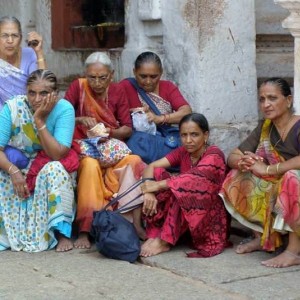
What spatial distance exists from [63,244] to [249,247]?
1.22 meters

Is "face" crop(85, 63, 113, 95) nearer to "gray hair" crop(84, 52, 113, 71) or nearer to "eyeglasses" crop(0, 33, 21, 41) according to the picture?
"gray hair" crop(84, 52, 113, 71)

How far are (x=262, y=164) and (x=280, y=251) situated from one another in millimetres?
561

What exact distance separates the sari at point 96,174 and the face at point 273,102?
1061 millimetres

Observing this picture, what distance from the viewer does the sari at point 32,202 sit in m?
6.45

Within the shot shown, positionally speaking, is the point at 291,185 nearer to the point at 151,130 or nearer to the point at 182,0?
the point at 151,130

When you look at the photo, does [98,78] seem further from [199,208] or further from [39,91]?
[199,208]

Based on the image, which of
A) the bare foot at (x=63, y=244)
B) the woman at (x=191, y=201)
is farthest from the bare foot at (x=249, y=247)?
the bare foot at (x=63, y=244)

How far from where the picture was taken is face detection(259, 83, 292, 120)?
6082 mm

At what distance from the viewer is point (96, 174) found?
6598 millimetres

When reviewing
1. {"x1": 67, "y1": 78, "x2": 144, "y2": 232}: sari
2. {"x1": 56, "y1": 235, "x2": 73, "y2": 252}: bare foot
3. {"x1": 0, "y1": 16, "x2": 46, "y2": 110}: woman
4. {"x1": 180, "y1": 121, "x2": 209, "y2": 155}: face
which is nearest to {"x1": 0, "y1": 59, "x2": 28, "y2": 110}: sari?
{"x1": 0, "y1": 16, "x2": 46, "y2": 110}: woman

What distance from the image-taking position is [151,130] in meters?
6.93

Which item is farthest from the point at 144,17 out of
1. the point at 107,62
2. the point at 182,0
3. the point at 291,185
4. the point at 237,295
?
the point at 237,295

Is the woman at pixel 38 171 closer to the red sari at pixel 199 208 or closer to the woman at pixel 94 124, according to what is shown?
the woman at pixel 94 124

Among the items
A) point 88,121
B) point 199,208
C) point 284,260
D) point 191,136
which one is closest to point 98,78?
point 88,121
